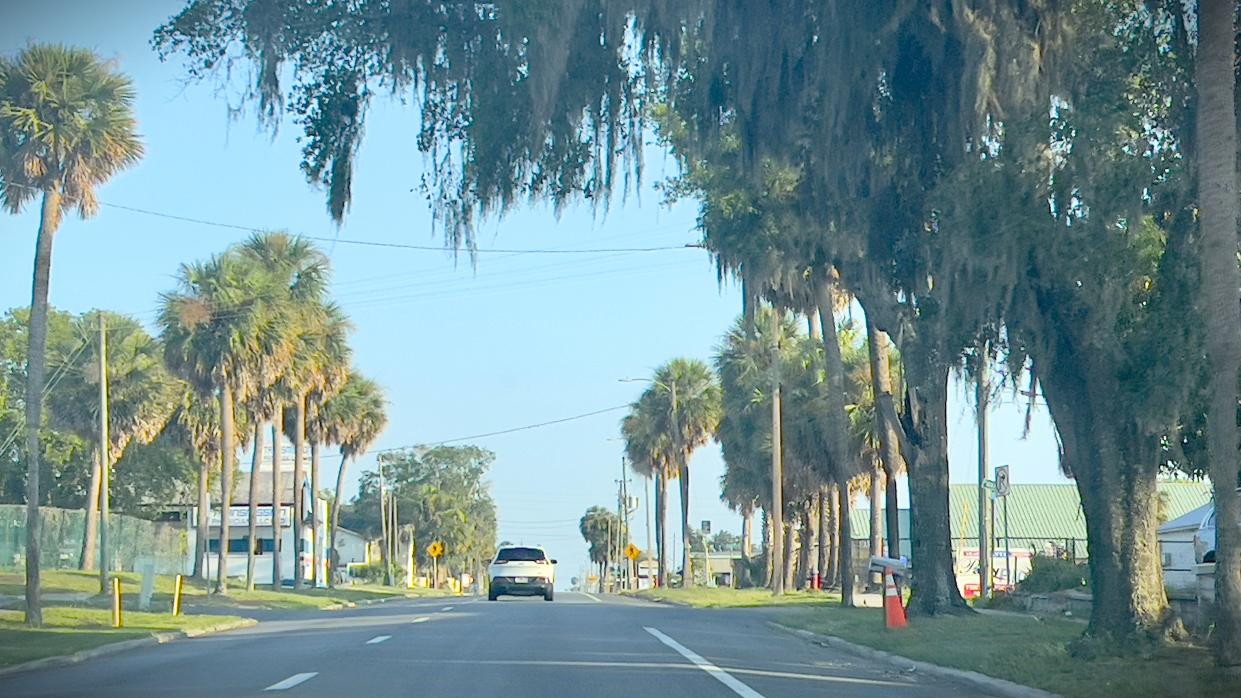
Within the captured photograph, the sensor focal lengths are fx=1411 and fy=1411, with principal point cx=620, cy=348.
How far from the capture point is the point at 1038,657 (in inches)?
620

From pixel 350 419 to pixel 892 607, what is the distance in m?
44.3

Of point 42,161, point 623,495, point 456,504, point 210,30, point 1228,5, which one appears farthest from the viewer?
point 456,504

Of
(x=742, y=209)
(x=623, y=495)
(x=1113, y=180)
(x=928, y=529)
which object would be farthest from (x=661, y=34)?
(x=623, y=495)

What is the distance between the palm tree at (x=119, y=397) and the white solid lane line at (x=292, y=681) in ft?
133

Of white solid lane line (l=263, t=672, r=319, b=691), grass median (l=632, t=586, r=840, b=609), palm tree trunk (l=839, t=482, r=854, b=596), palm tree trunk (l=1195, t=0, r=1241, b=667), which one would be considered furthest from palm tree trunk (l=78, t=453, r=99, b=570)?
palm tree trunk (l=1195, t=0, r=1241, b=667)

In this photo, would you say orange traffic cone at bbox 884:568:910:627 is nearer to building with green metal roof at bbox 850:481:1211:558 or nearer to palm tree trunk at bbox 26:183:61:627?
palm tree trunk at bbox 26:183:61:627

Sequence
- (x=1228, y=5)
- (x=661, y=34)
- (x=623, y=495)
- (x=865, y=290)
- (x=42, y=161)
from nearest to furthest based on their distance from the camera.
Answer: (x=1228, y=5) → (x=661, y=34) → (x=865, y=290) → (x=42, y=161) → (x=623, y=495)

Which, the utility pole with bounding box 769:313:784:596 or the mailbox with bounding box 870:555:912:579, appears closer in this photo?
the mailbox with bounding box 870:555:912:579

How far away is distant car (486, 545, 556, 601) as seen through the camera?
42156 mm

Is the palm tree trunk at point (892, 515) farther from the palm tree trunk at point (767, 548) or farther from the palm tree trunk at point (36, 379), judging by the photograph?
the palm tree trunk at point (767, 548)

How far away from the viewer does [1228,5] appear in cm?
1342

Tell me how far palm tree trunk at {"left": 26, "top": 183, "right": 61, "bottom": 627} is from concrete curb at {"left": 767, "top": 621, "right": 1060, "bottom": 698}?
44.6ft

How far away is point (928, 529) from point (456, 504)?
4157 inches

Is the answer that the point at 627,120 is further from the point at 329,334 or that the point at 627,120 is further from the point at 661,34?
the point at 329,334
